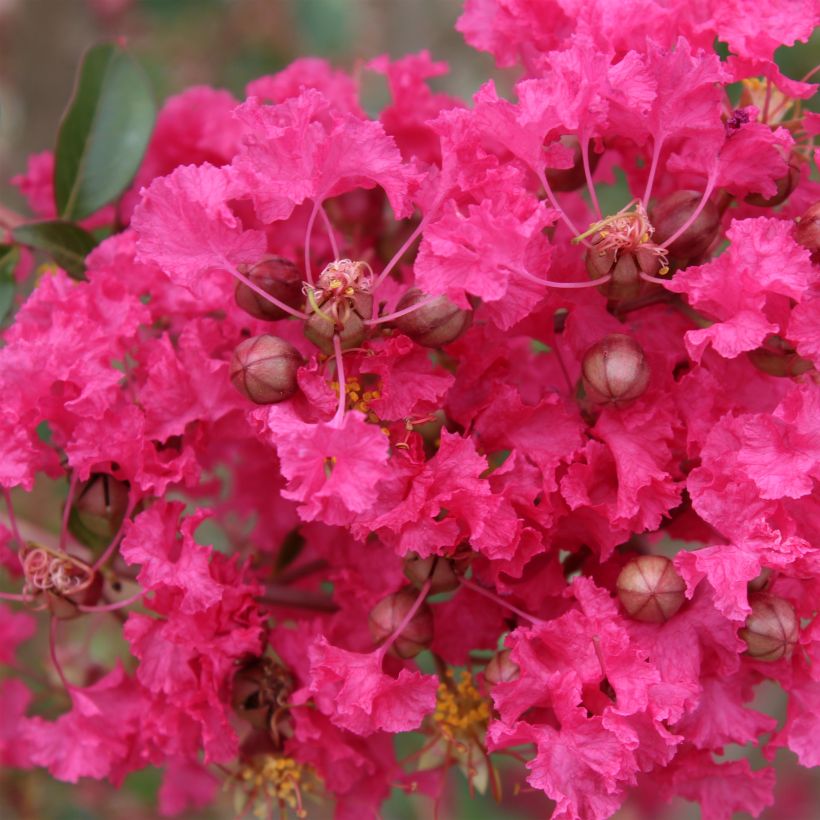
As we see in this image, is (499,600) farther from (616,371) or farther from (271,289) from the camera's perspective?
(271,289)

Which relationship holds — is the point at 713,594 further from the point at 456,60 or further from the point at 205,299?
the point at 456,60

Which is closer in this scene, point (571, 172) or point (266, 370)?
point (266, 370)

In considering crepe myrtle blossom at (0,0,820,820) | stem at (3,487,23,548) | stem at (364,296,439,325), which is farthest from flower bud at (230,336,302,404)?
stem at (3,487,23,548)

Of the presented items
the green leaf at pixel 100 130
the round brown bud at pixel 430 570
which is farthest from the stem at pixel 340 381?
the green leaf at pixel 100 130

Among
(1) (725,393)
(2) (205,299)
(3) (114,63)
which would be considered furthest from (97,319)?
(1) (725,393)

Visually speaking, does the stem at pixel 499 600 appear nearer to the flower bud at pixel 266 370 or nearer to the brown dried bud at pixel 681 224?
the flower bud at pixel 266 370

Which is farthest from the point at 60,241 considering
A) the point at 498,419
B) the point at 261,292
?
the point at 498,419

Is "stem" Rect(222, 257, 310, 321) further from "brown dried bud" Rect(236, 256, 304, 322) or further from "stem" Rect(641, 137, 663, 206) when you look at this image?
"stem" Rect(641, 137, 663, 206)
